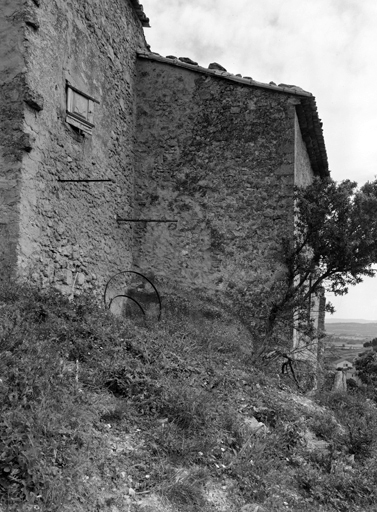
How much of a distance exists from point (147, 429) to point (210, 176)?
244 inches

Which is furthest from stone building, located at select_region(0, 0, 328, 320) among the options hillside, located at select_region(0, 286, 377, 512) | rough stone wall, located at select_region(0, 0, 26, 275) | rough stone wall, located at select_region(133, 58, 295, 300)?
hillside, located at select_region(0, 286, 377, 512)

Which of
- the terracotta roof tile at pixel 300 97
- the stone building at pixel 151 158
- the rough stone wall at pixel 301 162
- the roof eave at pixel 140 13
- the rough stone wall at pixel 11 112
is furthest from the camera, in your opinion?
the roof eave at pixel 140 13

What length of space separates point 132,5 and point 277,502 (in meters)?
9.74

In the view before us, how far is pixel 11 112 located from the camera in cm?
616

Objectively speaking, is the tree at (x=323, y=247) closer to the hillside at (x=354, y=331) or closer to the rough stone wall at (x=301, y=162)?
the rough stone wall at (x=301, y=162)

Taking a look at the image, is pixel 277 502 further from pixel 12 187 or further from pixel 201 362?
pixel 12 187

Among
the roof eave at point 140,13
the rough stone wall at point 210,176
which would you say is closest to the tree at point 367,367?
the rough stone wall at point 210,176

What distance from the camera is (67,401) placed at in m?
3.76

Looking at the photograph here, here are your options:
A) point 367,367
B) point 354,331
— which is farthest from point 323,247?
point 354,331

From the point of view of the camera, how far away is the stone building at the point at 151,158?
7.06 meters

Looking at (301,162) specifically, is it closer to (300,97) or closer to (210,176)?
(300,97)

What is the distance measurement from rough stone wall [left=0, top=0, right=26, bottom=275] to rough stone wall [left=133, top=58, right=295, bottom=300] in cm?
384

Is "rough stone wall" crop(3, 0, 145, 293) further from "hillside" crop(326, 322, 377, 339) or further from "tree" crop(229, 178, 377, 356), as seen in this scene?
"hillside" crop(326, 322, 377, 339)

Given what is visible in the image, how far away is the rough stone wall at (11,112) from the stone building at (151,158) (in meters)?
0.41
